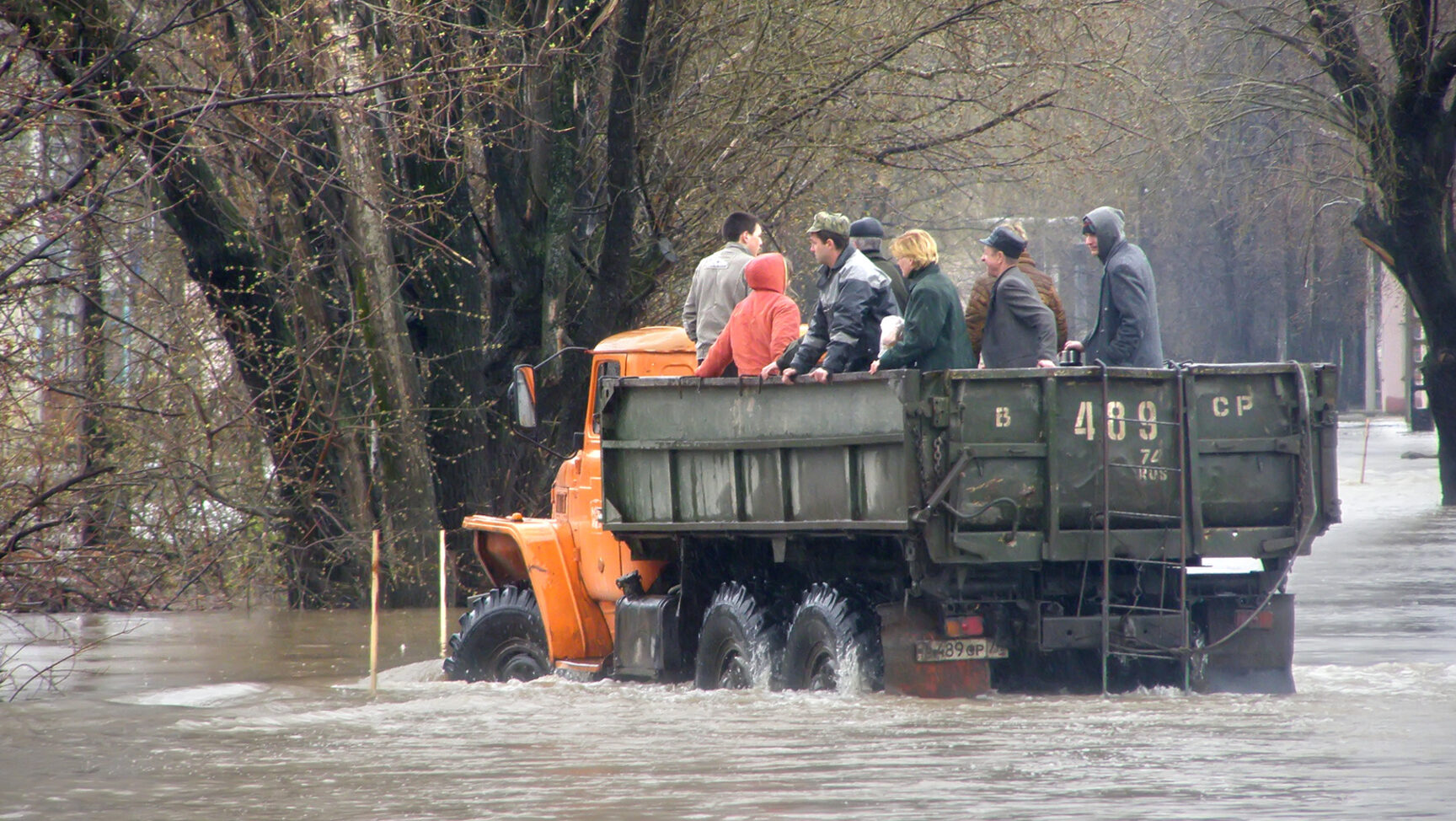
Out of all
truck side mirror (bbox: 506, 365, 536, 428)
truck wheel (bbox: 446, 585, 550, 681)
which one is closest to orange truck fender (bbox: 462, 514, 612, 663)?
truck wheel (bbox: 446, 585, 550, 681)

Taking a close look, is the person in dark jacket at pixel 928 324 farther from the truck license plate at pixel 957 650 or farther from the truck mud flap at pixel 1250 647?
the truck mud flap at pixel 1250 647

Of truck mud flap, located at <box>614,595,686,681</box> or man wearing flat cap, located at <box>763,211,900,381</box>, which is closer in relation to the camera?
man wearing flat cap, located at <box>763,211,900,381</box>

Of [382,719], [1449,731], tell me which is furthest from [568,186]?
[1449,731]

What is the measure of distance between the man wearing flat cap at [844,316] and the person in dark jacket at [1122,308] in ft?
3.52

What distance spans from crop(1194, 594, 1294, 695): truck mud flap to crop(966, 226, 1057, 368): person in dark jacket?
A: 1.55m

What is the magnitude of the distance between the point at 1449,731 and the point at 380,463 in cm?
1130

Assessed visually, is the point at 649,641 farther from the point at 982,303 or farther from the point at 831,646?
the point at 982,303

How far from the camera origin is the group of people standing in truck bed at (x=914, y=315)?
32.7 ft

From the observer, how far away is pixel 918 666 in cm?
928

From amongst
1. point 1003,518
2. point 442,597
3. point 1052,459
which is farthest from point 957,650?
point 442,597

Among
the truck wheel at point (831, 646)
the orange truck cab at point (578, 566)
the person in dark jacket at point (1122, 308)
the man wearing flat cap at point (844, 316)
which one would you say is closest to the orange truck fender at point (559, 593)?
the orange truck cab at point (578, 566)

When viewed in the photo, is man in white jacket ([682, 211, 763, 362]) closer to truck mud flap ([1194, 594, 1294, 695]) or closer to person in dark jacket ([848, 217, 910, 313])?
Answer: person in dark jacket ([848, 217, 910, 313])

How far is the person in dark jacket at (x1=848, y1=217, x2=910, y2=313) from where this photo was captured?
1110cm

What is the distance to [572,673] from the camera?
37.3 ft
